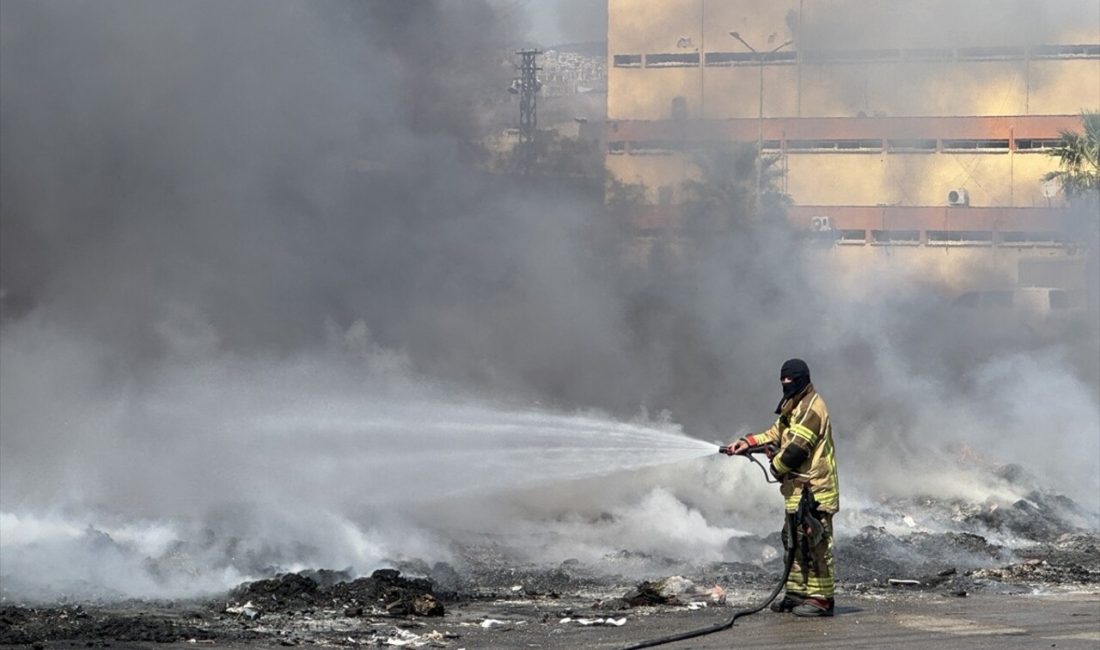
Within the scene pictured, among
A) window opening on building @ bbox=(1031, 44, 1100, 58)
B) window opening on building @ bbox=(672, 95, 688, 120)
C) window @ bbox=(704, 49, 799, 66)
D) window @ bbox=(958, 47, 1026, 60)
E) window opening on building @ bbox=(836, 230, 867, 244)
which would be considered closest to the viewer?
window opening on building @ bbox=(672, 95, 688, 120)

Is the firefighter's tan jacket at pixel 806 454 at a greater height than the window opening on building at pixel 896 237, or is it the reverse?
the window opening on building at pixel 896 237

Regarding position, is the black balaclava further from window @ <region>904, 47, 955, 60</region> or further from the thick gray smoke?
window @ <region>904, 47, 955, 60</region>

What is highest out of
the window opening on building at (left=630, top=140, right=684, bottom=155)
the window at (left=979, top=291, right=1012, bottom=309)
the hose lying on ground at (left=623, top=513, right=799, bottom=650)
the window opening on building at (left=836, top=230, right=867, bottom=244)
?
the window opening on building at (left=630, top=140, right=684, bottom=155)

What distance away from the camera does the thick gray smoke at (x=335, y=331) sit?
11609mm

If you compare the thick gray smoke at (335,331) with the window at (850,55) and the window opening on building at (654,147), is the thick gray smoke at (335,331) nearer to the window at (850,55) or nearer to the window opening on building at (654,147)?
the window opening on building at (654,147)

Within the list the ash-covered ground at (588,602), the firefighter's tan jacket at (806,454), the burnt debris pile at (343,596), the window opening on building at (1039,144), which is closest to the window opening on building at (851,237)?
the window opening on building at (1039,144)

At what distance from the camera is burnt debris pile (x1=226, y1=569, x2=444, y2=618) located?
8.64m

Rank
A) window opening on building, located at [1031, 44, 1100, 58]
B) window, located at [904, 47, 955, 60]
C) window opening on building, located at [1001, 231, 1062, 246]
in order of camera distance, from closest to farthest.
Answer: window, located at [904, 47, 955, 60] < window opening on building, located at [1031, 44, 1100, 58] < window opening on building, located at [1001, 231, 1062, 246]

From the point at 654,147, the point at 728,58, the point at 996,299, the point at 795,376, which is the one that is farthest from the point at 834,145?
the point at 795,376

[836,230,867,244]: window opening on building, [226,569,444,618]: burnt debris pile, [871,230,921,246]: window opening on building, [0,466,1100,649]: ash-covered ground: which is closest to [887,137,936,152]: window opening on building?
[871,230,921,246]: window opening on building

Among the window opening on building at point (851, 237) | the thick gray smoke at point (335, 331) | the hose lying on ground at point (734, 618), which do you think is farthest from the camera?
the window opening on building at point (851, 237)

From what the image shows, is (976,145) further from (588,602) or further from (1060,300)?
(588,602)

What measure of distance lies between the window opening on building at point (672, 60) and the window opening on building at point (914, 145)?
25.2 ft

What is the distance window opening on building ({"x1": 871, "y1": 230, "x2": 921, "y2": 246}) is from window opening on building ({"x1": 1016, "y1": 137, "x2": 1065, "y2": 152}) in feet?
20.0
